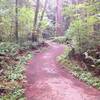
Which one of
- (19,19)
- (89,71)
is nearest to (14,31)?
(19,19)

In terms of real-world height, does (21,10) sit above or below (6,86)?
above

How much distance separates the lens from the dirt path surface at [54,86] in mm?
8867

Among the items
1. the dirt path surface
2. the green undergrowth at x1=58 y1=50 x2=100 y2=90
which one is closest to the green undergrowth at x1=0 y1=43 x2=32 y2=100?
the dirt path surface

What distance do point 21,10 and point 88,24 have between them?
7.60 meters

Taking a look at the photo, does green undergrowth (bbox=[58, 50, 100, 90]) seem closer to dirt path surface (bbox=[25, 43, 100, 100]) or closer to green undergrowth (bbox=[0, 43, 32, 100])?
dirt path surface (bbox=[25, 43, 100, 100])

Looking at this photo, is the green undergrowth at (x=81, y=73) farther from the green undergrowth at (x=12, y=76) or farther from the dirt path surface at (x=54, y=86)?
the green undergrowth at (x=12, y=76)

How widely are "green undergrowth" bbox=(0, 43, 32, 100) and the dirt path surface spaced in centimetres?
39

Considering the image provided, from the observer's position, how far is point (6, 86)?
981 cm

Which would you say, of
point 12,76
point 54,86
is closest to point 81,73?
point 54,86

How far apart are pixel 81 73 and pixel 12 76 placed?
154 inches

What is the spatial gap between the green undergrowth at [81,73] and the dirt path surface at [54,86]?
37cm

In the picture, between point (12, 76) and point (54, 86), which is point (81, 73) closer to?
point (54, 86)

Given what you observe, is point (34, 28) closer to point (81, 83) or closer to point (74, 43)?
point (74, 43)

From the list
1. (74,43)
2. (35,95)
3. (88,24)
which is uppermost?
(88,24)
